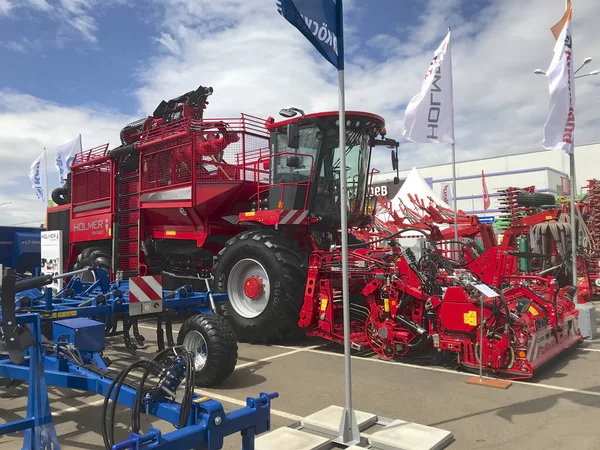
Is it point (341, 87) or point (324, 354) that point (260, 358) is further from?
point (341, 87)

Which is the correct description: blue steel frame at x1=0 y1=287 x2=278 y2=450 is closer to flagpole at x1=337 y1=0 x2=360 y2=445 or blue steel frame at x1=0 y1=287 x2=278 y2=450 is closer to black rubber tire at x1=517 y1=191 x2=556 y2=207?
flagpole at x1=337 y1=0 x2=360 y2=445

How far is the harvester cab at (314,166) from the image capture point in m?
7.13

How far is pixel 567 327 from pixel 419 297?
2.32 m

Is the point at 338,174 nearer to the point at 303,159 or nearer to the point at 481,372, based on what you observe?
the point at 303,159

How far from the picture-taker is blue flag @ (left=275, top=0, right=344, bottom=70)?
3.47 m

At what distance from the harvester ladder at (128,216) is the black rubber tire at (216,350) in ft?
16.3

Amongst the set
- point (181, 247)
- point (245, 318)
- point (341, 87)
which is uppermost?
point (341, 87)

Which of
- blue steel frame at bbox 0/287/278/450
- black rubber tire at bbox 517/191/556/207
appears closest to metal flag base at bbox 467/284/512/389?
blue steel frame at bbox 0/287/278/450

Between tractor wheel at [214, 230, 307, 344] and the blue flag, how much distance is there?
11.9 ft

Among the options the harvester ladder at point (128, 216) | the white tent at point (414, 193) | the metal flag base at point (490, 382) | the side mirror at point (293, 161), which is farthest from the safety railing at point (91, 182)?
the white tent at point (414, 193)

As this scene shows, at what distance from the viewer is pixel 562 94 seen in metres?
7.45

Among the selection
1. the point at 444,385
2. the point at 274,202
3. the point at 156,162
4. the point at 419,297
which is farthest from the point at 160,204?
the point at 444,385

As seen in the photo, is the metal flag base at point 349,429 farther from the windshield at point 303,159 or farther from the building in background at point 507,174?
the building in background at point 507,174

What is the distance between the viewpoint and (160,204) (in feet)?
29.5
